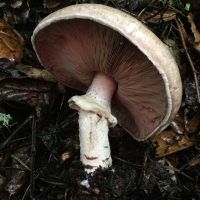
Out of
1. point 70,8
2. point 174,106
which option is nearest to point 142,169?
point 174,106

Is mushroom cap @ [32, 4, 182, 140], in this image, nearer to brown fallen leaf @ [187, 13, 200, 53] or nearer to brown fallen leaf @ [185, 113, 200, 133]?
brown fallen leaf @ [185, 113, 200, 133]

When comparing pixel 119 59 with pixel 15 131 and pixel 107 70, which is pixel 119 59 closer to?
pixel 107 70

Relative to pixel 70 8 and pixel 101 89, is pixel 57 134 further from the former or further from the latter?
pixel 70 8

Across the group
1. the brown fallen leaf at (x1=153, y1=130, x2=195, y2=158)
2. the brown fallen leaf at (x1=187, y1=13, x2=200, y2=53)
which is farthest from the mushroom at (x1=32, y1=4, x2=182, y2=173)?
the brown fallen leaf at (x1=187, y1=13, x2=200, y2=53)

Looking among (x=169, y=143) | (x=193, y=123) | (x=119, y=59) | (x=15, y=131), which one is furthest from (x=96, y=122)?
(x=193, y=123)

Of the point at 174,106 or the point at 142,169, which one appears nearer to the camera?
the point at 174,106

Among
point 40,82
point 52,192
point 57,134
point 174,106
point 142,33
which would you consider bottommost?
point 52,192
